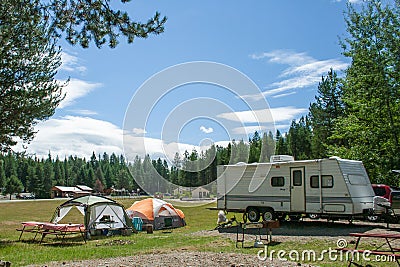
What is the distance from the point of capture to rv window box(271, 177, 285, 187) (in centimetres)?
1705

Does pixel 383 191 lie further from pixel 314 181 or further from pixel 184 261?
pixel 184 261

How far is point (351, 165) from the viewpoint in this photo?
16219 mm

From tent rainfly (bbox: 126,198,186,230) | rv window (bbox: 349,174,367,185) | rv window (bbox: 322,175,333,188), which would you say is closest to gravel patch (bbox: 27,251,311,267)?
rv window (bbox: 322,175,333,188)

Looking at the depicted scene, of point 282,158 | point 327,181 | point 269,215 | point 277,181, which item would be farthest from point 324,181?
point 269,215

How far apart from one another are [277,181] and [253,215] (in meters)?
1.87

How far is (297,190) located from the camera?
1655 centimetres

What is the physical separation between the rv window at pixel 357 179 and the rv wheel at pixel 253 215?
13.7 feet

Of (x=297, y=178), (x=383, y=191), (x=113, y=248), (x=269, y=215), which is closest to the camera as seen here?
(x=113, y=248)

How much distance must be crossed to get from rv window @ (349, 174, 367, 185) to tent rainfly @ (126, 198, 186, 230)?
8.82m

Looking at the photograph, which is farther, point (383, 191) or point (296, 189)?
point (383, 191)

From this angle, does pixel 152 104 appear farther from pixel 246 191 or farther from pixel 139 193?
pixel 139 193

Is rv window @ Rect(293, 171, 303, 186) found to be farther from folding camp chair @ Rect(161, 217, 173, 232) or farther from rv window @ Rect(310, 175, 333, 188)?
folding camp chair @ Rect(161, 217, 173, 232)

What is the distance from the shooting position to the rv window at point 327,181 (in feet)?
51.6

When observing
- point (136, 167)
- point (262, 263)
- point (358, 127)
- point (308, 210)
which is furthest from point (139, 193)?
point (262, 263)
